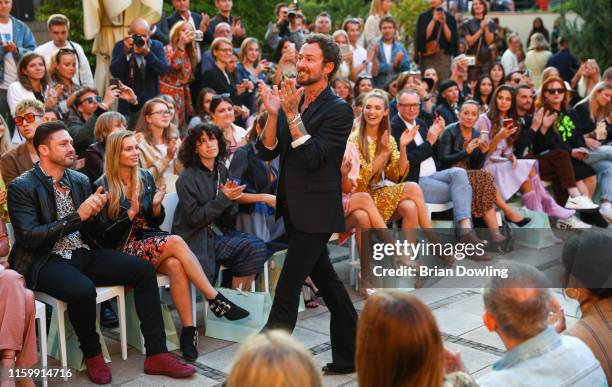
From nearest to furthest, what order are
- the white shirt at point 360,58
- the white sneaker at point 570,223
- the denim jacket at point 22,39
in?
the denim jacket at point 22,39 < the white sneaker at point 570,223 < the white shirt at point 360,58

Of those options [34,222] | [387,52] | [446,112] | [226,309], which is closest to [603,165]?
[446,112]

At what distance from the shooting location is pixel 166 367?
173 inches

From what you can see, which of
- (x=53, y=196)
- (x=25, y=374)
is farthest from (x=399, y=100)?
(x=25, y=374)

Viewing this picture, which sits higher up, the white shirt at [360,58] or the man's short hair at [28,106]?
the white shirt at [360,58]

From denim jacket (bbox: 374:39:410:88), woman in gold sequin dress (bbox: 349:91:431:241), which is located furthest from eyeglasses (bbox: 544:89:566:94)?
woman in gold sequin dress (bbox: 349:91:431:241)

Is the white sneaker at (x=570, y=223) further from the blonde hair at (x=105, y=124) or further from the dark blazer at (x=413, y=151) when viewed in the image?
the blonde hair at (x=105, y=124)

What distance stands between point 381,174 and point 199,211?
168 centimetres

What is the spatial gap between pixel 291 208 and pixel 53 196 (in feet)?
4.58

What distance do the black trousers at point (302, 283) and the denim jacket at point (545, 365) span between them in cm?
163

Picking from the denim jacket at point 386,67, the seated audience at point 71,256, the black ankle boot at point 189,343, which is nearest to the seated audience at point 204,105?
the seated audience at point 71,256

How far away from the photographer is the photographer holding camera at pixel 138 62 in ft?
23.0

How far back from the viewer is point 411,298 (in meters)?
2.27

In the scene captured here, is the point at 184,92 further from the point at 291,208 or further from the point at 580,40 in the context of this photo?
the point at 580,40

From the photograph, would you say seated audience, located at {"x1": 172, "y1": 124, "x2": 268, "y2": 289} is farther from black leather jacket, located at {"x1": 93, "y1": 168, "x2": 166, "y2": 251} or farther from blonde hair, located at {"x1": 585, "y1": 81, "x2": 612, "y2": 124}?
blonde hair, located at {"x1": 585, "y1": 81, "x2": 612, "y2": 124}
